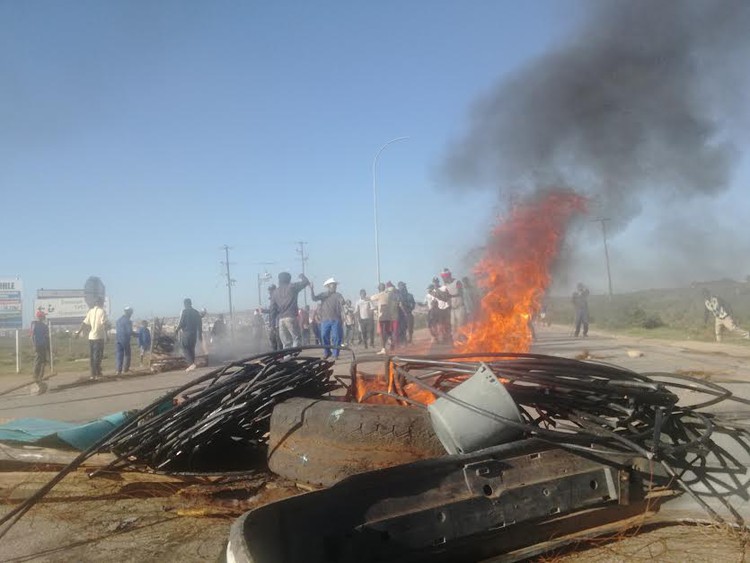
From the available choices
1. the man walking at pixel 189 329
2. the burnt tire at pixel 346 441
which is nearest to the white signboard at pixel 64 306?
the man walking at pixel 189 329

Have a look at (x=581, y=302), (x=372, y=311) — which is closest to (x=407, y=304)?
(x=372, y=311)

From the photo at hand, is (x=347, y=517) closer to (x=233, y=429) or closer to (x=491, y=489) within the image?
(x=491, y=489)

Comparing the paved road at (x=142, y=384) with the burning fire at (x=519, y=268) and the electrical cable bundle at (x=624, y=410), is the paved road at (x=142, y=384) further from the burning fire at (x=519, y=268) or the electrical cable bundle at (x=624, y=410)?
the electrical cable bundle at (x=624, y=410)

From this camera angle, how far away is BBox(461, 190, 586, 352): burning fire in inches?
306

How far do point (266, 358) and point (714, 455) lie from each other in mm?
3296

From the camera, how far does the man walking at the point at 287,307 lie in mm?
13094

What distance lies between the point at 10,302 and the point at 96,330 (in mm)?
12685

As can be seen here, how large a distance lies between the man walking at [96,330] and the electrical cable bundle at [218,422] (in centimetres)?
1004

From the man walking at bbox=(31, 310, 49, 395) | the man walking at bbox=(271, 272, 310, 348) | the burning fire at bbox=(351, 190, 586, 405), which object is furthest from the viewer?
the man walking at bbox=(31, 310, 49, 395)

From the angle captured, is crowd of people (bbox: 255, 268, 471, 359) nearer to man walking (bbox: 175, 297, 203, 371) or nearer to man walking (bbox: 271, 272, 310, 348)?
man walking (bbox: 271, 272, 310, 348)

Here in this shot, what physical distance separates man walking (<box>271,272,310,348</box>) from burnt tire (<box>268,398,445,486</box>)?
9.17 m

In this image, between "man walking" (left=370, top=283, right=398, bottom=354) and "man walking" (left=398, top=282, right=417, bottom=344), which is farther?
"man walking" (left=398, top=282, right=417, bottom=344)

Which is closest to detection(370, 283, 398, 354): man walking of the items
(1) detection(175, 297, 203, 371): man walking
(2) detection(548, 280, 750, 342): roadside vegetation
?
(1) detection(175, 297, 203, 371): man walking

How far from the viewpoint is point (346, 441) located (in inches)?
144
